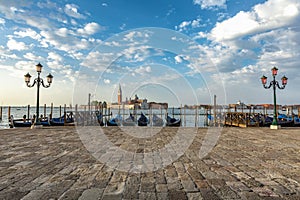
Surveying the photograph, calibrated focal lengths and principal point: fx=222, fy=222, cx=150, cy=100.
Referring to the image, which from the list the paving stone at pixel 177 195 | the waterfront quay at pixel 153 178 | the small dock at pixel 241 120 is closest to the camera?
the paving stone at pixel 177 195

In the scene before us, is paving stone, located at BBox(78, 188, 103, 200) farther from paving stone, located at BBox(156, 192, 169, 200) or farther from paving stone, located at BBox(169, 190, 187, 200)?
paving stone, located at BBox(169, 190, 187, 200)

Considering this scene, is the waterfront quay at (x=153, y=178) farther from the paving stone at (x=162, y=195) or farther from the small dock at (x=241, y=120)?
the small dock at (x=241, y=120)

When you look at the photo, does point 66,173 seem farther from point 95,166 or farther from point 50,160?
point 50,160

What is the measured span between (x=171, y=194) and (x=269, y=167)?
2234mm

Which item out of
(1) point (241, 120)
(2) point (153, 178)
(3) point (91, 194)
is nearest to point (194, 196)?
(2) point (153, 178)

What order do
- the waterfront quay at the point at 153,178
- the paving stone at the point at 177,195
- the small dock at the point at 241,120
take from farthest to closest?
the small dock at the point at 241,120
the waterfront quay at the point at 153,178
the paving stone at the point at 177,195

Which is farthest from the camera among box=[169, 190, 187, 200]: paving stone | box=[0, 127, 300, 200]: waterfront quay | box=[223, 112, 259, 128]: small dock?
box=[223, 112, 259, 128]: small dock

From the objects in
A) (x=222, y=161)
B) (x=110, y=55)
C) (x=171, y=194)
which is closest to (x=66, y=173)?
(x=171, y=194)

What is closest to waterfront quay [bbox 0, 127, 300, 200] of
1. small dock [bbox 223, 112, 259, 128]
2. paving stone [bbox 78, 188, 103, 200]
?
paving stone [bbox 78, 188, 103, 200]

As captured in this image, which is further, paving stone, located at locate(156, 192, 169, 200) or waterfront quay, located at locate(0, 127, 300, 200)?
waterfront quay, located at locate(0, 127, 300, 200)

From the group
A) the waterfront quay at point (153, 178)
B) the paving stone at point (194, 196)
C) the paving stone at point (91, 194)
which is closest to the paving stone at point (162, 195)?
the waterfront quay at point (153, 178)

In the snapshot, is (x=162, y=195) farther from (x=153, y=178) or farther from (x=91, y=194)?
(x=91, y=194)

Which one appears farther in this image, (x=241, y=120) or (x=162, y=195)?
(x=241, y=120)

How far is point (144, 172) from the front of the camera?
356cm
